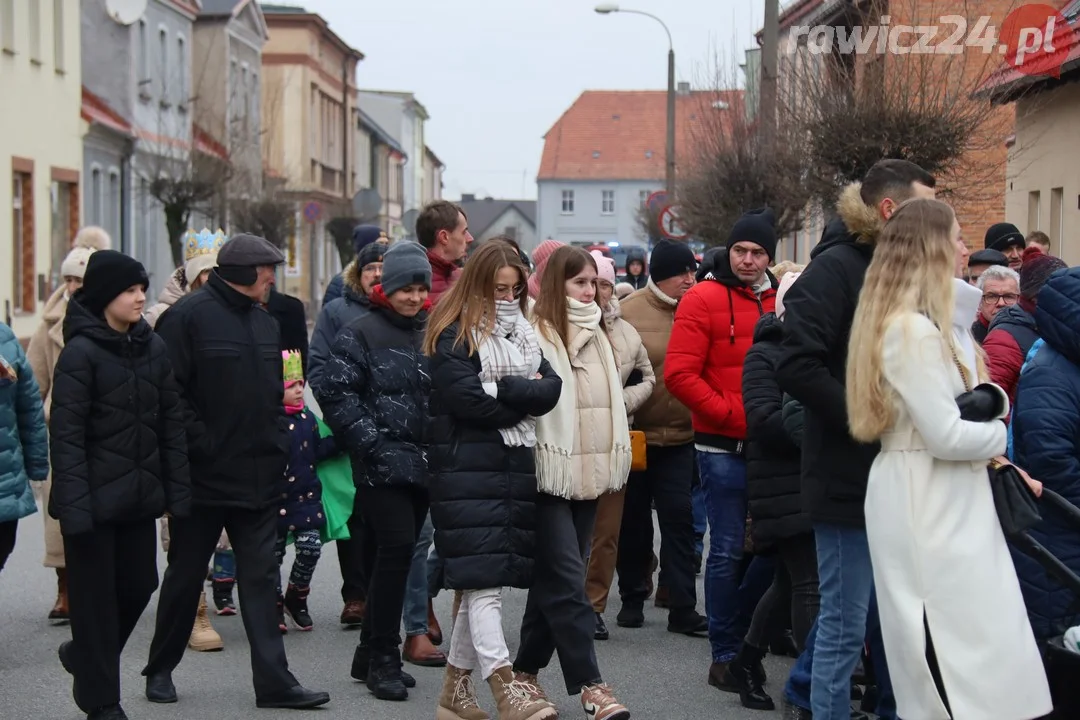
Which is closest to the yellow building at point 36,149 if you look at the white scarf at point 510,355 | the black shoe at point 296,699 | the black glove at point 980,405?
the black shoe at point 296,699

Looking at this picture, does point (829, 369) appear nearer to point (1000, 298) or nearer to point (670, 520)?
point (670, 520)

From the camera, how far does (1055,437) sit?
5.66 meters

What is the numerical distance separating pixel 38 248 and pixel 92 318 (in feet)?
82.5

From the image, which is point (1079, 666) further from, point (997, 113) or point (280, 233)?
point (280, 233)

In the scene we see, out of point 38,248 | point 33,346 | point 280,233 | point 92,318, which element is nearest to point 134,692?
point 92,318

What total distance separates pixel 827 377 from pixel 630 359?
3.08 m

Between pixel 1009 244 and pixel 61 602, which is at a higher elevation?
pixel 1009 244

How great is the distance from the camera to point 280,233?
1748 inches

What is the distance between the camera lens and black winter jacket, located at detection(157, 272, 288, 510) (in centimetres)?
696

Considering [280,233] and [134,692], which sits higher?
[280,233]

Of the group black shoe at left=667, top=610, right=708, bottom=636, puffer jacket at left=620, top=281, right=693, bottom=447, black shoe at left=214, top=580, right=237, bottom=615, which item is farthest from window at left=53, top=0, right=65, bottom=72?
black shoe at left=667, top=610, right=708, bottom=636

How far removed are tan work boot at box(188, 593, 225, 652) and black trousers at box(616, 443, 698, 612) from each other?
2284mm

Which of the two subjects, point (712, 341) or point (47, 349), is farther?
point (47, 349)

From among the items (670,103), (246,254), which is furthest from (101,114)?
(246,254)
